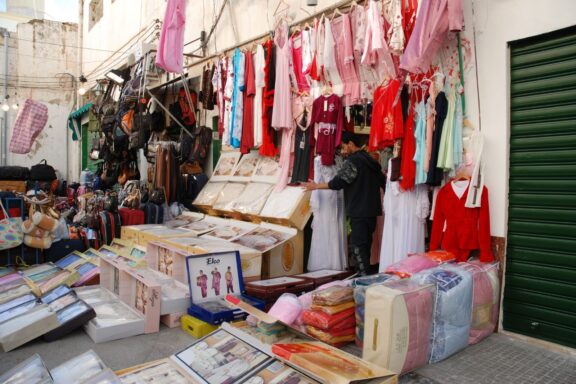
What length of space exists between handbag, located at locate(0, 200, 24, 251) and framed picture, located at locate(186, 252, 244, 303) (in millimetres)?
3308

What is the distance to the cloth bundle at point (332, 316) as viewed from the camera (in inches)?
149

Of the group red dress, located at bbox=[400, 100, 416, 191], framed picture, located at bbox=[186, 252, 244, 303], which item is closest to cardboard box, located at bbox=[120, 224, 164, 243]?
framed picture, located at bbox=[186, 252, 244, 303]

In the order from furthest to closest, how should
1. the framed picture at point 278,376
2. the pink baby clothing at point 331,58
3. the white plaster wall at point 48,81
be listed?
1. the white plaster wall at point 48,81
2. the pink baby clothing at point 331,58
3. the framed picture at point 278,376

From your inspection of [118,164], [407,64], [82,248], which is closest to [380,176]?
[407,64]

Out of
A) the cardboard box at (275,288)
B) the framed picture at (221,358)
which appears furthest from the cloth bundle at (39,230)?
the framed picture at (221,358)

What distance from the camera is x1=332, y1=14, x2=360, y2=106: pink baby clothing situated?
557 centimetres

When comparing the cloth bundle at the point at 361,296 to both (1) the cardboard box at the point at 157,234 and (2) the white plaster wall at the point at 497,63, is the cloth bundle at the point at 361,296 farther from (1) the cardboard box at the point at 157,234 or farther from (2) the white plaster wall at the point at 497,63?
(1) the cardboard box at the point at 157,234

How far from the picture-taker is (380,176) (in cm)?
556

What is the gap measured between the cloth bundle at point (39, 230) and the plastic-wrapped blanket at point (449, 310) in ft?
17.1

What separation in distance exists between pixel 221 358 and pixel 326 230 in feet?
10.4

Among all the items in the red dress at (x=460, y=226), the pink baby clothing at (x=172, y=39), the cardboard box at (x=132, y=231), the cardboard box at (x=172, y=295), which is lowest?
the cardboard box at (x=172, y=295)

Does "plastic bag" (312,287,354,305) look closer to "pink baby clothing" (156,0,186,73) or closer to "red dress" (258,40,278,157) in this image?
"red dress" (258,40,278,157)

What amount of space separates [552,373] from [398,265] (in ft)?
4.64

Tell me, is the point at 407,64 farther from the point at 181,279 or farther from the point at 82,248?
the point at 82,248
